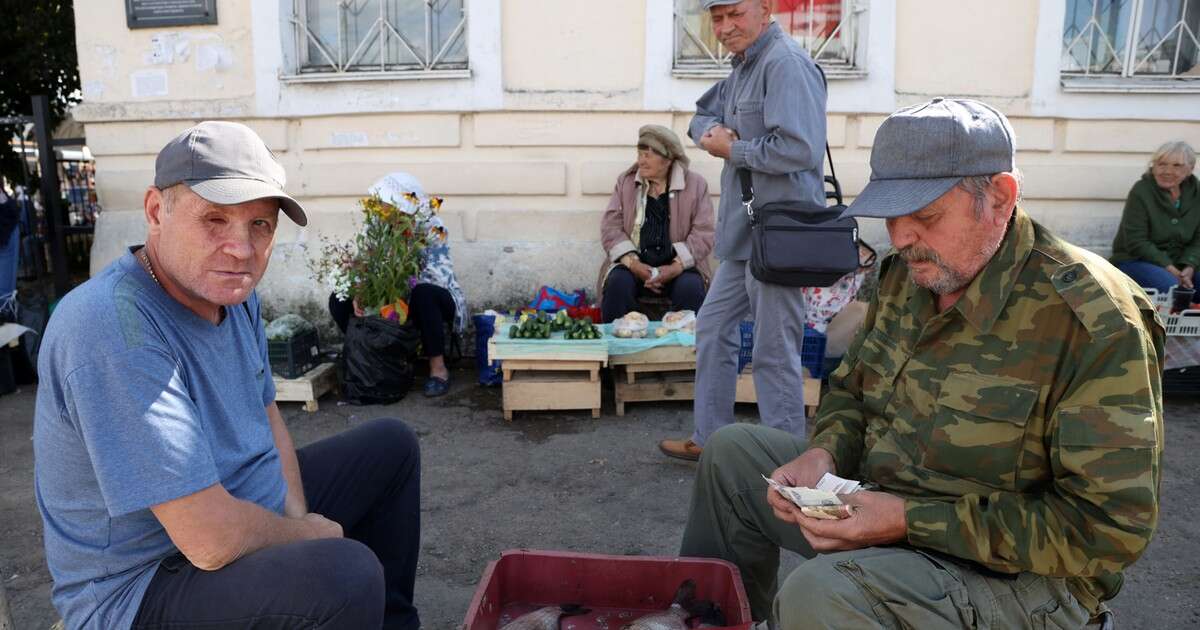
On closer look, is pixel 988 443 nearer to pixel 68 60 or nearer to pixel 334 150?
pixel 334 150

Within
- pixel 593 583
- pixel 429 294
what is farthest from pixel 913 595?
pixel 429 294

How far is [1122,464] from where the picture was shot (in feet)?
5.04

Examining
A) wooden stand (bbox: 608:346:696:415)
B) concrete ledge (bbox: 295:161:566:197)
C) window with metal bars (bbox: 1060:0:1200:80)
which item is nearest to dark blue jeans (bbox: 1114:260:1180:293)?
window with metal bars (bbox: 1060:0:1200:80)

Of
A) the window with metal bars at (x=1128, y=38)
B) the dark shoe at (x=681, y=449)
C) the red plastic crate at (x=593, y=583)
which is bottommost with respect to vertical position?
the dark shoe at (x=681, y=449)

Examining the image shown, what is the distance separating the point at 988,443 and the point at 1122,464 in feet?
0.85

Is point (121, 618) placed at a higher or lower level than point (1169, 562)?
higher

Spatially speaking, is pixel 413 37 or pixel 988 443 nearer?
pixel 988 443

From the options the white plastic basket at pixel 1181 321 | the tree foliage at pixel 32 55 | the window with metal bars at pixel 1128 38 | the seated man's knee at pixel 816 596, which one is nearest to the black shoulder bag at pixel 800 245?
the seated man's knee at pixel 816 596

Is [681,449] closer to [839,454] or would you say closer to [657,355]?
[657,355]

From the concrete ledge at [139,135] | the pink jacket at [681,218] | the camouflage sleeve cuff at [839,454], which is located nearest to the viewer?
the camouflage sleeve cuff at [839,454]

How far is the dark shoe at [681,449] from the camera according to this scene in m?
4.16

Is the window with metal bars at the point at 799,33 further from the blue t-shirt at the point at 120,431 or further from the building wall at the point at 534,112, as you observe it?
the blue t-shirt at the point at 120,431

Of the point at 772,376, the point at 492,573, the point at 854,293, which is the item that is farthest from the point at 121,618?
the point at 854,293

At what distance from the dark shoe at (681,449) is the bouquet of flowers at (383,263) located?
204cm
